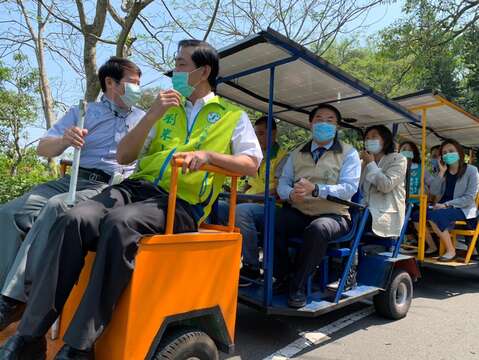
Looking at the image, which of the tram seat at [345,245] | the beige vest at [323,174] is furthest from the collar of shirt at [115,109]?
the tram seat at [345,245]

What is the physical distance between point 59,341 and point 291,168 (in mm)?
2501

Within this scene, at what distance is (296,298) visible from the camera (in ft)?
10.9

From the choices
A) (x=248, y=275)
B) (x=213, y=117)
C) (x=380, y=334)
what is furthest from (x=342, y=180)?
(x=213, y=117)

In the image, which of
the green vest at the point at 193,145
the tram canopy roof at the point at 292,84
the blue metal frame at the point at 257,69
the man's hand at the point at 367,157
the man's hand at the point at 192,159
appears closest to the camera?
the man's hand at the point at 192,159

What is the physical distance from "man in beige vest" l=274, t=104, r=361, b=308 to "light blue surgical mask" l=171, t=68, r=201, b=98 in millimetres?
A: 1382

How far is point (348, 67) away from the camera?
1850cm

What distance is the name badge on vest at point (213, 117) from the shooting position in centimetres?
256

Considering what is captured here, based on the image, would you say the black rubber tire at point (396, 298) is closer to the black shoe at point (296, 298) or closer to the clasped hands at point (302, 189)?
the black shoe at point (296, 298)

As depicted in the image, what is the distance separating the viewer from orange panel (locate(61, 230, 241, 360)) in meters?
1.94

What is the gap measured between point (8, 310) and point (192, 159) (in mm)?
1283

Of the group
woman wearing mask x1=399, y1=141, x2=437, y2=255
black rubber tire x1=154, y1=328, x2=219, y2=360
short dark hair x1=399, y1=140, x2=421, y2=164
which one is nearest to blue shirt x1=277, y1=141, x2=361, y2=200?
black rubber tire x1=154, y1=328, x2=219, y2=360

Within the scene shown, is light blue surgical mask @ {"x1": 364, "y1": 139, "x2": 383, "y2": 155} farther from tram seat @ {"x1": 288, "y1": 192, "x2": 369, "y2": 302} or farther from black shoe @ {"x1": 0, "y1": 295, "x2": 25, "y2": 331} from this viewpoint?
black shoe @ {"x1": 0, "y1": 295, "x2": 25, "y2": 331}

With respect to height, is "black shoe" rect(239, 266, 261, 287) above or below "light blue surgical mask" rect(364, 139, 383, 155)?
below

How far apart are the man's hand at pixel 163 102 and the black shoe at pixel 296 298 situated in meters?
1.83
